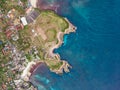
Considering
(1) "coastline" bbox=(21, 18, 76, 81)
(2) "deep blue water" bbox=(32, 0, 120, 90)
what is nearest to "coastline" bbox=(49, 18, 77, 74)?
(1) "coastline" bbox=(21, 18, 76, 81)

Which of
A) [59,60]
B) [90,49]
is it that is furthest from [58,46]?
[90,49]

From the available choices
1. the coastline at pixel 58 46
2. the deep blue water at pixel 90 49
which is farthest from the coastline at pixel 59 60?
the deep blue water at pixel 90 49

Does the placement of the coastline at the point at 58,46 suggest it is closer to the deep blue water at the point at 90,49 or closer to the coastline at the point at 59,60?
the coastline at the point at 59,60

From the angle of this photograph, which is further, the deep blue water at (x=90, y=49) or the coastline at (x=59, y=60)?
the coastline at (x=59, y=60)

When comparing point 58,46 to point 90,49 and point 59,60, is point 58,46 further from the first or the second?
point 90,49

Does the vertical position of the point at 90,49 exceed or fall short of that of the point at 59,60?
it exceeds it

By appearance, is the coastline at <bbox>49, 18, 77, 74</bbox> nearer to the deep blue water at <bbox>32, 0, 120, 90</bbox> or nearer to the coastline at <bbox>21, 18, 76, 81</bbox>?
the coastline at <bbox>21, 18, 76, 81</bbox>

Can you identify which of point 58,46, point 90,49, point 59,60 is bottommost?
point 59,60

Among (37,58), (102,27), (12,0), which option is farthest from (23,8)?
(102,27)

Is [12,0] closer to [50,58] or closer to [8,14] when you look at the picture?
[8,14]
